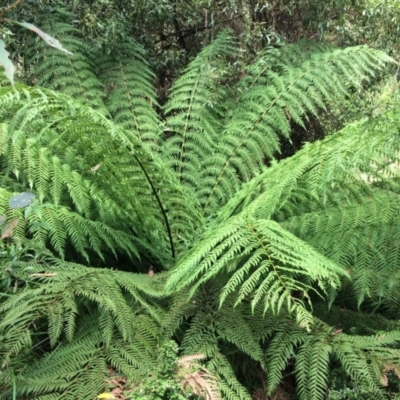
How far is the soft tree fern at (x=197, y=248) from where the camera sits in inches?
51.9

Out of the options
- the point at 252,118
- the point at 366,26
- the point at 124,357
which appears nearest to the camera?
the point at 124,357

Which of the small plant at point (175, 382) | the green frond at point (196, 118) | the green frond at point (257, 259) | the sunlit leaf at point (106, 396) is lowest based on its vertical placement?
the small plant at point (175, 382)

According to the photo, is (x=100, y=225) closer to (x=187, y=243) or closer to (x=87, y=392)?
(x=187, y=243)

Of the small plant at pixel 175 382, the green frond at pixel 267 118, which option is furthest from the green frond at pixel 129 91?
the small plant at pixel 175 382

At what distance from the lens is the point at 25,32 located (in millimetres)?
2619

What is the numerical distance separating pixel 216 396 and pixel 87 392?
0.34m

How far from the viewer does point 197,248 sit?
156 centimetres

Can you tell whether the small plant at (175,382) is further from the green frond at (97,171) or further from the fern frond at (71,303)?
the green frond at (97,171)

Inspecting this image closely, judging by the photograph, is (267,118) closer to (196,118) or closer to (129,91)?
(196,118)

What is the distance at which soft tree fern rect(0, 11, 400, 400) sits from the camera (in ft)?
4.32

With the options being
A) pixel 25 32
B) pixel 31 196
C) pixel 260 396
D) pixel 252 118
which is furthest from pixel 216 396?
pixel 25 32

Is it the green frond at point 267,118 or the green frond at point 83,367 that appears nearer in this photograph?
the green frond at point 83,367

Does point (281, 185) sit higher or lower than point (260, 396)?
higher

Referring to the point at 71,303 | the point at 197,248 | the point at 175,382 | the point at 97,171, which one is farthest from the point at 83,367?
the point at 97,171
